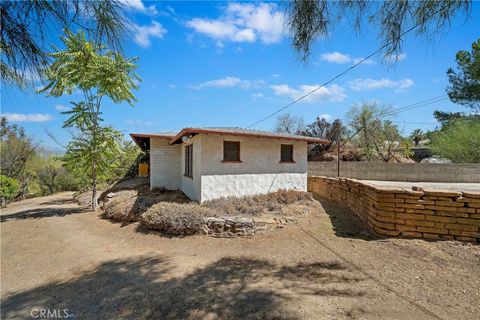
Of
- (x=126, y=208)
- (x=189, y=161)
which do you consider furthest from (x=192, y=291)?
(x=189, y=161)

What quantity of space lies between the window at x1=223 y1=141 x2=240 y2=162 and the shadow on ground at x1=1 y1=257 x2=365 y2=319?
15.4 ft

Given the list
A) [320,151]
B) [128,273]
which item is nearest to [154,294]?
[128,273]

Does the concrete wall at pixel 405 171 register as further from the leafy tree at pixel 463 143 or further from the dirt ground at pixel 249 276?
the dirt ground at pixel 249 276

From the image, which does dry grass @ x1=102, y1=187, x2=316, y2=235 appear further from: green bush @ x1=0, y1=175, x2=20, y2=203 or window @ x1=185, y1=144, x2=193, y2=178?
green bush @ x1=0, y1=175, x2=20, y2=203

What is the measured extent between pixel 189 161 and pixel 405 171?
13.9 m

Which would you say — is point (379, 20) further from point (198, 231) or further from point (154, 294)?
point (198, 231)

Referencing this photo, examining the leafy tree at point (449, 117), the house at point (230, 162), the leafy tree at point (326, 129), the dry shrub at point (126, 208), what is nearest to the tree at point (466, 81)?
the leafy tree at point (449, 117)

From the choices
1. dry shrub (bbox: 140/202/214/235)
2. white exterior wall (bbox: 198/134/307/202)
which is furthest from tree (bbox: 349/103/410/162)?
dry shrub (bbox: 140/202/214/235)

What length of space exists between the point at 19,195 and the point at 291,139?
22551mm

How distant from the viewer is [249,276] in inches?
181

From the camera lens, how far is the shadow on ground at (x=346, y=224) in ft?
21.2

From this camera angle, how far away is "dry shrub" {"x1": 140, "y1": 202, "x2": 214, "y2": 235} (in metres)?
7.22

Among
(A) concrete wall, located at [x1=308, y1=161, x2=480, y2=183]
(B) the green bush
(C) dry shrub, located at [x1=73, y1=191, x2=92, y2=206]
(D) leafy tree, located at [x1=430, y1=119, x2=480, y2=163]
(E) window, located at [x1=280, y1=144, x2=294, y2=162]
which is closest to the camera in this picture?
(E) window, located at [x1=280, y1=144, x2=294, y2=162]

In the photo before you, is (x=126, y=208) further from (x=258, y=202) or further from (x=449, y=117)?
(x=449, y=117)
